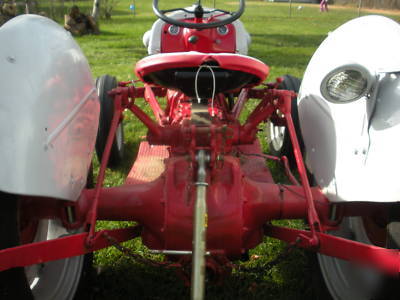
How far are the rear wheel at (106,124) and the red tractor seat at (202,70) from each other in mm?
1205

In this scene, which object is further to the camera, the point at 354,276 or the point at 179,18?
the point at 179,18

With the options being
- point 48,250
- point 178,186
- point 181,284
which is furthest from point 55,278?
point 178,186

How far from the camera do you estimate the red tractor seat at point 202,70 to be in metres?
1.71

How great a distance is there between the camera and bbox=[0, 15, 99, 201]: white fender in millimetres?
1328

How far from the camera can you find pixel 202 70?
1.77 meters

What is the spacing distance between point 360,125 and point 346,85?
0.58ft

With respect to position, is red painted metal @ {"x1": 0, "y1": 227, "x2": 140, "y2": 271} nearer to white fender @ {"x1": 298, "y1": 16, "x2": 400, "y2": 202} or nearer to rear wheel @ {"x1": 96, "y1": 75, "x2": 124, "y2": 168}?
white fender @ {"x1": 298, "y1": 16, "x2": 400, "y2": 202}

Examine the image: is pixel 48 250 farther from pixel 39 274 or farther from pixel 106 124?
pixel 106 124

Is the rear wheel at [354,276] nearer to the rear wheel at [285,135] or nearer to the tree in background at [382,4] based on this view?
the rear wheel at [285,135]

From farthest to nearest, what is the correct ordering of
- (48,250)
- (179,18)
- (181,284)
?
(179,18), (181,284), (48,250)

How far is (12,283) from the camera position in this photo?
4.69 ft

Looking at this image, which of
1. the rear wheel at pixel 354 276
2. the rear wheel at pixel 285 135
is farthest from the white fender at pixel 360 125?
the rear wheel at pixel 285 135

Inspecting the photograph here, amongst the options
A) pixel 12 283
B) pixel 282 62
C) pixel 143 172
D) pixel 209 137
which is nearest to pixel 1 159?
pixel 12 283

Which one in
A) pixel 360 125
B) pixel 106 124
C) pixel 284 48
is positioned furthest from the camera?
pixel 284 48
